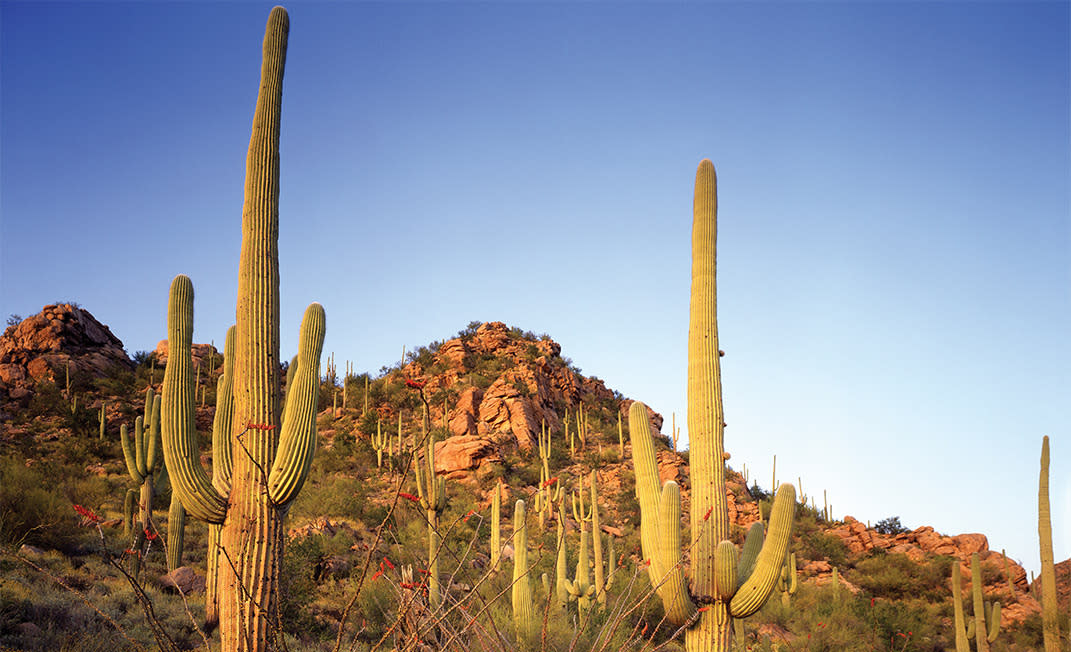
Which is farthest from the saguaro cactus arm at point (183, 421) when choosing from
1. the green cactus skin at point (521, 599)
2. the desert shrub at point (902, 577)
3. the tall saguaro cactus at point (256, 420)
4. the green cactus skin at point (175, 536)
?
the desert shrub at point (902, 577)

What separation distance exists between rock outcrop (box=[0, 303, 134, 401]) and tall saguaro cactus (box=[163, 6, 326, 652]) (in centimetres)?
2411

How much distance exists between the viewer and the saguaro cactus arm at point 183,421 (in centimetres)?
500

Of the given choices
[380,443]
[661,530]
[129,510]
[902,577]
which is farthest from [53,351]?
[902,577]

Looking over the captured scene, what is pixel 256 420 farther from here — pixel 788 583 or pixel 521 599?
pixel 788 583

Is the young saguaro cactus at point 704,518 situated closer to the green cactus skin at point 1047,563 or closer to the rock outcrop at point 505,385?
the green cactus skin at point 1047,563

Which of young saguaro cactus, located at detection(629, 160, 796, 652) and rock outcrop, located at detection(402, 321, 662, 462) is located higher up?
rock outcrop, located at detection(402, 321, 662, 462)

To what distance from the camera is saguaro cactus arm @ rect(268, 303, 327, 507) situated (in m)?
5.00

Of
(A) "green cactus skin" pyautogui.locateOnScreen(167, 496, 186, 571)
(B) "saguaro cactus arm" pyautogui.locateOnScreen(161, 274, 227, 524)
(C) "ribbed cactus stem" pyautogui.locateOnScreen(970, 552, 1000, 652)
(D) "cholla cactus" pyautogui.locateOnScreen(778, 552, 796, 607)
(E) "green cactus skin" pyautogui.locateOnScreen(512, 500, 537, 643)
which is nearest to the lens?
(B) "saguaro cactus arm" pyautogui.locateOnScreen(161, 274, 227, 524)

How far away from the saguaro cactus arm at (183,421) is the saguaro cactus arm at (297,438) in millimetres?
455

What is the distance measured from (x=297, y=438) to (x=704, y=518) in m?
3.29

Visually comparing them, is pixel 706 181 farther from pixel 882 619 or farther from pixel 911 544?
pixel 911 544

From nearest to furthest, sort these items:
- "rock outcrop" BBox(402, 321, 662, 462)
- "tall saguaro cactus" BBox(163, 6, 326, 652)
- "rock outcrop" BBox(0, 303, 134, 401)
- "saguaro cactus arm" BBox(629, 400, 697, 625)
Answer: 1. "tall saguaro cactus" BBox(163, 6, 326, 652)
2. "saguaro cactus arm" BBox(629, 400, 697, 625)
3. "rock outcrop" BBox(0, 303, 134, 401)
4. "rock outcrop" BBox(402, 321, 662, 462)

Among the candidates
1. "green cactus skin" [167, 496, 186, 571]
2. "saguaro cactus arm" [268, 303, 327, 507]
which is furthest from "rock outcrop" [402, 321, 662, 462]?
"saguaro cactus arm" [268, 303, 327, 507]

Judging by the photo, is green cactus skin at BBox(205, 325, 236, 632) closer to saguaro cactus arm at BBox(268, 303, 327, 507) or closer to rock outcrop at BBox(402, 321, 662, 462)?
saguaro cactus arm at BBox(268, 303, 327, 507)
